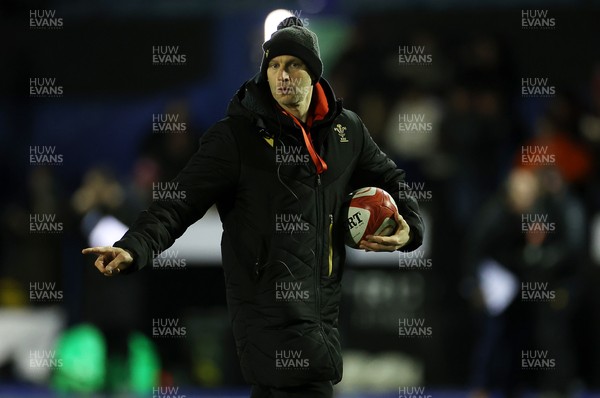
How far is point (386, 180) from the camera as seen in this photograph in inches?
210

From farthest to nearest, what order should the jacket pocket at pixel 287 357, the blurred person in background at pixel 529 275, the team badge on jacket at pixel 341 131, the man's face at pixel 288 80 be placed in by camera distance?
the blurred person in background at pixel 529 275 → the team badge on jacket at pixel 341 131 → the man's face at pixel 288 80 → the jacket pocket at pixel 287 357

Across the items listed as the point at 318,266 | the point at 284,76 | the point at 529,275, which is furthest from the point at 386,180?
the point at 529,275

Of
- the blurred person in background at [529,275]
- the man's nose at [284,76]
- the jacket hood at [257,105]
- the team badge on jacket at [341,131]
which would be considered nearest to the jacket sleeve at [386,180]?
the team badge on jacket at [341,131]

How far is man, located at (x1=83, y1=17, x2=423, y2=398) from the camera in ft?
15.7

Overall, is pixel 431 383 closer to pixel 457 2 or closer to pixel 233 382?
pixel 233 382

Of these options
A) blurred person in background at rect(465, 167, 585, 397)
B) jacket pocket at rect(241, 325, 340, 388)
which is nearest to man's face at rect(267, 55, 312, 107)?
jacket pocket at rect(241, 325, 340, 388)

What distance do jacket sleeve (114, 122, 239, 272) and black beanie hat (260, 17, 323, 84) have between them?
1.19 feet

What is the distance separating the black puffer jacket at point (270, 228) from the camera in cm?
479

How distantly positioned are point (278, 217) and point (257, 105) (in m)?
0.47

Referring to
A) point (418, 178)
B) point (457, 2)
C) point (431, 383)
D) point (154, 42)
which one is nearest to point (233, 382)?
point (431, 383)

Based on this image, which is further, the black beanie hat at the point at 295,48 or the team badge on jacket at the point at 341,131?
the team badge on jacket at the point at 341,131

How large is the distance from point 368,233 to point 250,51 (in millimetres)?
6228

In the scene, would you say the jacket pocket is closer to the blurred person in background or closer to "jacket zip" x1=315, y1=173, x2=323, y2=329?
"jacket zip" x1=315, y1=173, x2=323, y2=329

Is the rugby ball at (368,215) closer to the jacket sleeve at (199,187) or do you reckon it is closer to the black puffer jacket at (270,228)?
the black puffer jacket at (270,228)
